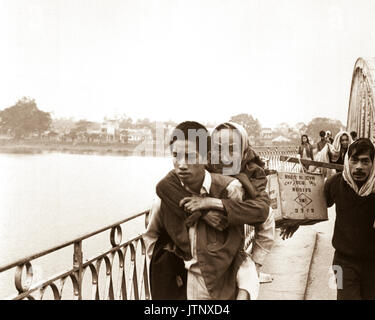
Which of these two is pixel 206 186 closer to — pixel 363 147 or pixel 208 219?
pixel 208 219

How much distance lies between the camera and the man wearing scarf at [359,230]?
8.22 ft

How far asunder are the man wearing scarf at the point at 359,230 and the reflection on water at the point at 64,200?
584 inches

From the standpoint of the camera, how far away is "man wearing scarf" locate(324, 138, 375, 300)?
2.51 meters

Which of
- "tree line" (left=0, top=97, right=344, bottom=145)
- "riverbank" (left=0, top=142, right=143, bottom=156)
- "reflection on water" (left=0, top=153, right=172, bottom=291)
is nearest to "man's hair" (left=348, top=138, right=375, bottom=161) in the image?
"tree line" (left=0, top=97, right=344, bottom=145)

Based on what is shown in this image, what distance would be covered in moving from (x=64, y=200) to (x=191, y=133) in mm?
24135

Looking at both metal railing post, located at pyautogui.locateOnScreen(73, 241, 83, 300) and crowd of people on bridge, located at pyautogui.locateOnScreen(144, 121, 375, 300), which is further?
metal railing post, located at pyautogui.locateOnScreen(73, 241, 83, 300)

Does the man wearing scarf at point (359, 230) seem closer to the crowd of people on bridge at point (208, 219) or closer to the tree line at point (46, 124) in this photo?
the crowd of people on bridge at point (208, 219)

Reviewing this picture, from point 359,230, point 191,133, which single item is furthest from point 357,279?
point 191,133

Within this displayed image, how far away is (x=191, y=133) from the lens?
2076 mm

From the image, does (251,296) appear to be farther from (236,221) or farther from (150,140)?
(150,140)

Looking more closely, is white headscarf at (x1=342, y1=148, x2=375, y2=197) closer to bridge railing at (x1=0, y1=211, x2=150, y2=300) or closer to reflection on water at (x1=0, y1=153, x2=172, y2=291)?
bridge railing at (x1=0, y1=211, x2=150, y2=300)

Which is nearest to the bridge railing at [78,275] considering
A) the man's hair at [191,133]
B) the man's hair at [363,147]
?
the man's hair at [191,133]

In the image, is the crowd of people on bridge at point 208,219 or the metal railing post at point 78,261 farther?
the metal railing post at point 78,261
